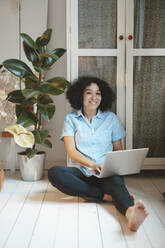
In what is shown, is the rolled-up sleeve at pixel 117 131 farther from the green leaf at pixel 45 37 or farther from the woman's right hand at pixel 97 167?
the green leaf at pixel 45 37

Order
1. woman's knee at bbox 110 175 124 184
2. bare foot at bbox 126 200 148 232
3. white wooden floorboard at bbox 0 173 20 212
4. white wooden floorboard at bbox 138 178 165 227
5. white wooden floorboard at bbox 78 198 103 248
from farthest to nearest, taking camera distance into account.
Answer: white wooden floorboard at bbox 0 173 20 212, woman's knee at bbox 110 175 124 184, white wooden floorboard at bbox 138 178 165 227, bare foot at bbox 126 200 148 232, white wooden floorboard at bbox 78 198 103 248

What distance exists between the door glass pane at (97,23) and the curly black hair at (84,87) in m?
0.33

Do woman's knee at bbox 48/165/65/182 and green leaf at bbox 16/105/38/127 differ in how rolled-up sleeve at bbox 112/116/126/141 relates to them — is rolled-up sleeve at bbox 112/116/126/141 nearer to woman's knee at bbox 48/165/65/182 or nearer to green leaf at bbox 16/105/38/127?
woman's knee at bbox 48/165/65/182

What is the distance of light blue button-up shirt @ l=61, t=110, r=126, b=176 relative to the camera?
91.6 inches

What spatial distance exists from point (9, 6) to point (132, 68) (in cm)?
136

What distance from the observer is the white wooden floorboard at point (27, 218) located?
1.49 m

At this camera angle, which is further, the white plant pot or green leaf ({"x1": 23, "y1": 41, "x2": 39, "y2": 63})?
the white plant pot

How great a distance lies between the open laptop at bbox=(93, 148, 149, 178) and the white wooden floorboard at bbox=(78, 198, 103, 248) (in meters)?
0.22

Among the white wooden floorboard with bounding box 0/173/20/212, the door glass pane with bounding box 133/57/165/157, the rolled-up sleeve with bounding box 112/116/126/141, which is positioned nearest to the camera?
the white wooden floorboard with bounding box 0/173/20/212

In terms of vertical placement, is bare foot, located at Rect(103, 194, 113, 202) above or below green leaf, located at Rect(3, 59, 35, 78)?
below

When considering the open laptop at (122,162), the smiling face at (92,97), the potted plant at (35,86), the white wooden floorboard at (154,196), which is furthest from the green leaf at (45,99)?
the white wooden floorboard at (154,196)

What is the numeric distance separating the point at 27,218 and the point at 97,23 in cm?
170

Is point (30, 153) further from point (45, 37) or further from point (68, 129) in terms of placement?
point (45, 37)

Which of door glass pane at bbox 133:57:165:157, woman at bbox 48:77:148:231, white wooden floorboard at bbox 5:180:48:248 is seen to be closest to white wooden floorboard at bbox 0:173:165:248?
white wooden floorboard at bbox 5:180:48:248
